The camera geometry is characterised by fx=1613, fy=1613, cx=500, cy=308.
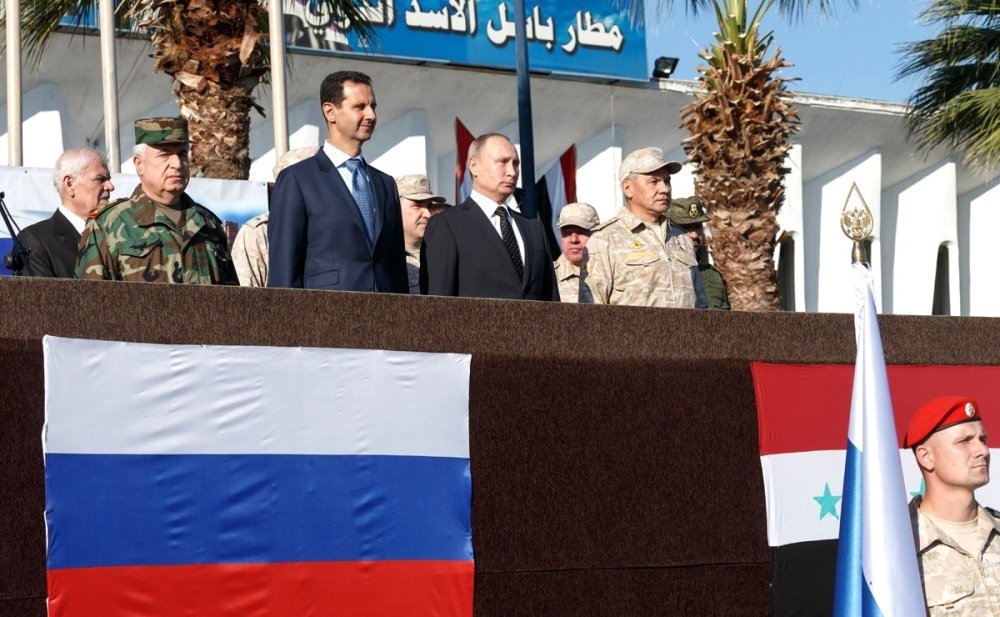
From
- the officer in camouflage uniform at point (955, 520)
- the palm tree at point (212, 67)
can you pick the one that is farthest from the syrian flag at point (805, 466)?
the palm tree at point (212, 67)

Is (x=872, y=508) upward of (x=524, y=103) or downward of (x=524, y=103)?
downward

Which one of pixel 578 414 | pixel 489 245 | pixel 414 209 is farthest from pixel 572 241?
pixel 578 414

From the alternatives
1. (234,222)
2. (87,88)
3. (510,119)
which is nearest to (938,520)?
(234,222)

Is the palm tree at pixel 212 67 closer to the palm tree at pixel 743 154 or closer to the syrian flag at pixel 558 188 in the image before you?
the syrian flag at pixel 558 188

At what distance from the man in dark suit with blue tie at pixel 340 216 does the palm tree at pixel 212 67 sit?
5810 millimetres

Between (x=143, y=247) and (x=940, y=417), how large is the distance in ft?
8.26

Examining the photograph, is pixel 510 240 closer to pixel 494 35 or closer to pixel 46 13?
pixel 46 13

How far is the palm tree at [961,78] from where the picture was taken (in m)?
14.9

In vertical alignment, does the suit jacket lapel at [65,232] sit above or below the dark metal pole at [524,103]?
below

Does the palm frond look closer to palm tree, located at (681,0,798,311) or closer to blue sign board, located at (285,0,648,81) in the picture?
palm tree, located at (681,0,798,311)

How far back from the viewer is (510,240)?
5.96 meters

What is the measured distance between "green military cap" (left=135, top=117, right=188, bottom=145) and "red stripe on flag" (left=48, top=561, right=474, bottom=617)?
1.54 m

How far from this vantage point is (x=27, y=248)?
18.8 ft

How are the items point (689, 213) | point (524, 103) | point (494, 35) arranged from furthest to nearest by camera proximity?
point (494, 35), point (524, 103), point (689, 213)
